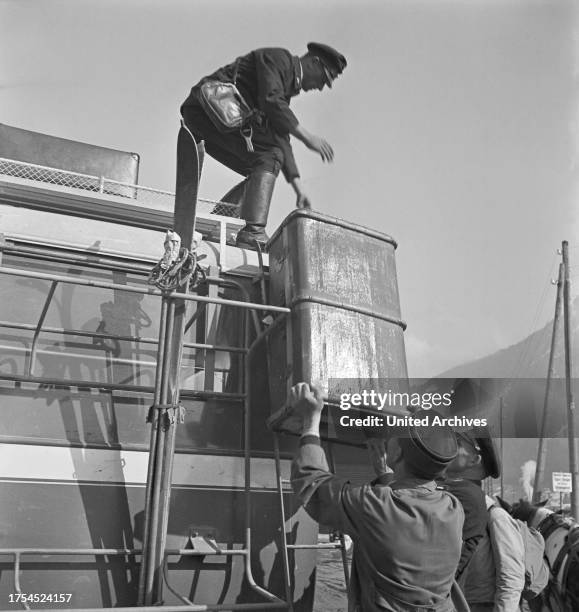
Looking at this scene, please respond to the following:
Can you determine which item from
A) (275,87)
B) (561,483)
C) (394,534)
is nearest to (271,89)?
(275,87)

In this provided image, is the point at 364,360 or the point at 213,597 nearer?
the point at 213,597

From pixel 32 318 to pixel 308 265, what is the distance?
5.63 feet

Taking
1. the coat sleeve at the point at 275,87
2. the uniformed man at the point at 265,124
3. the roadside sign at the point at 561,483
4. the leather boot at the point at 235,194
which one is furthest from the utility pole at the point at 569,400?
the coat sleeve at the point at 275,87

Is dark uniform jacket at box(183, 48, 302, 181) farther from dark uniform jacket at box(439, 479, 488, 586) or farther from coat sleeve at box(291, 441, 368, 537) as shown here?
coat sleeve at box(291, 441, 368, 537)

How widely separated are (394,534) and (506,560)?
1.29 meters

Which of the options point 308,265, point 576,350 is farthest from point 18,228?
point 576,350

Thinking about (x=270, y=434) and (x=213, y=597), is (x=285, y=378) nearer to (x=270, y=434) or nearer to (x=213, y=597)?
(x=270, y=434)

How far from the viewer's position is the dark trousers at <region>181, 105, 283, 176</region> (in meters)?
5.16

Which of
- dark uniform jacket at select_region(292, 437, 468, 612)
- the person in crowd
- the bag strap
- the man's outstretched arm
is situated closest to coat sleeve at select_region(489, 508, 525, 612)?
the person in crowd

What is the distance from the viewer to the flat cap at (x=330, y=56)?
17.4ft

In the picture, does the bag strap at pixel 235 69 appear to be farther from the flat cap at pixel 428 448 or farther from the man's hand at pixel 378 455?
the flat cap at pixel 428 448

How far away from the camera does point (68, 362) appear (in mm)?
3779

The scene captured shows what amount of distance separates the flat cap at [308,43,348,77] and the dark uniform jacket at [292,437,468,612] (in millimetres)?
3878

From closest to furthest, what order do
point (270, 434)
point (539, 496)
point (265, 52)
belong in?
point (270, 434)
point (265, 52)
point (539, 496)
